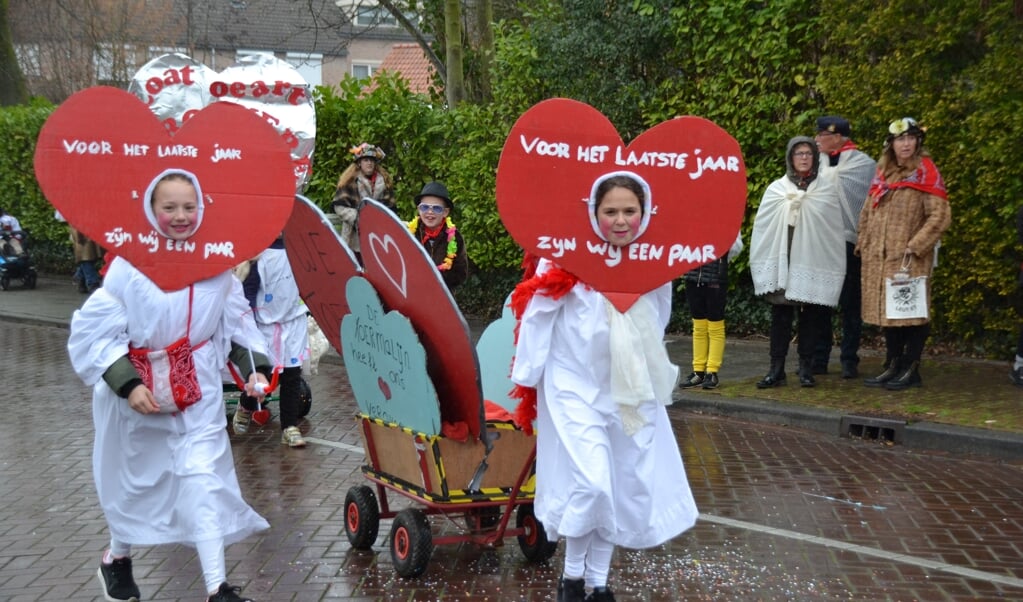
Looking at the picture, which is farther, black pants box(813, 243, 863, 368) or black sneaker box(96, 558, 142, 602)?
black pants box(813, 243, 863, 368)

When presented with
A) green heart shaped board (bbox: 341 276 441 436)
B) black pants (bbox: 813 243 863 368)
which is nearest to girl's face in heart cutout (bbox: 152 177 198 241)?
green heart shaped board (bbox: 341 276 441 436)

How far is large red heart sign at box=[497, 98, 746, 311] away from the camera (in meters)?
4.66

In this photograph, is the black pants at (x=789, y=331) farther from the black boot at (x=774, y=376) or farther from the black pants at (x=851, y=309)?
the black pants at (x=851, y=309)

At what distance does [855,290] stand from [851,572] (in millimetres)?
4930

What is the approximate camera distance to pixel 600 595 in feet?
15.4

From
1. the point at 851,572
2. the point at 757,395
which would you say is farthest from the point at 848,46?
the point at 851,572

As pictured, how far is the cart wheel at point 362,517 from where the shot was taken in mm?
5613

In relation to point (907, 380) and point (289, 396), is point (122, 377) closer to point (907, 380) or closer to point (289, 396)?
point (289, 396)

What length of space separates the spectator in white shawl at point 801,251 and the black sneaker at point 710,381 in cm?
35

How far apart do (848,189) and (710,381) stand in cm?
188

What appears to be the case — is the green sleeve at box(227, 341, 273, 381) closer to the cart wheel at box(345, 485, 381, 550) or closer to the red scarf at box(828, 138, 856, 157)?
the cart wheel at box(345, 485, 381, 550)

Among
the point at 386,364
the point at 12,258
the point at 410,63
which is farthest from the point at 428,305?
the point at 410,63

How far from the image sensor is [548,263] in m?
4.79

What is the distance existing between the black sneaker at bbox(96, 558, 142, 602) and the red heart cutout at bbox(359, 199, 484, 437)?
1.45 m
